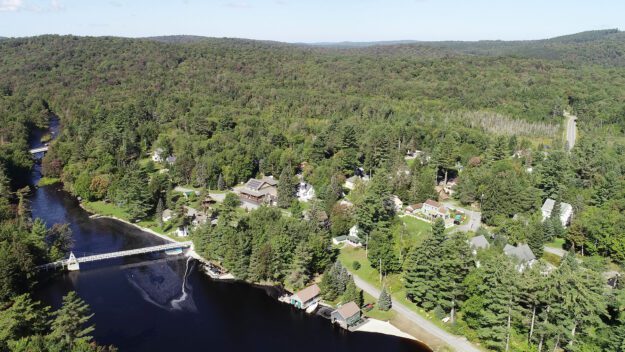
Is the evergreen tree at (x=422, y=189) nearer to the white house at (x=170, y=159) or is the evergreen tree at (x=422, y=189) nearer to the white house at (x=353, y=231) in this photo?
the white house at (x=353, y=231)

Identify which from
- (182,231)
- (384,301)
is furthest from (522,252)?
(182,231)

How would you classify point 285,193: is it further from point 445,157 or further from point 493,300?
point 493,300

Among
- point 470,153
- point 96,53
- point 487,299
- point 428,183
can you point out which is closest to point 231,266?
point 487,299

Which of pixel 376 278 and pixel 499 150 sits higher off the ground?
pixel 499 150

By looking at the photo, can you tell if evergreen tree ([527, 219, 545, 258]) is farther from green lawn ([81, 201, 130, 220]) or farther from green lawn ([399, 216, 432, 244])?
green lawn ([81, 201, 130, 220])

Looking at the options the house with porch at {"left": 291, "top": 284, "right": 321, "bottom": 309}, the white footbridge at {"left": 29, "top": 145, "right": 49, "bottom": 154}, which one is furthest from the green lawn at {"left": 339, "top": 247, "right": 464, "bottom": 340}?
the white footbridge at {"left": 29, "top": 145, "right": 49, "bottom": 154}

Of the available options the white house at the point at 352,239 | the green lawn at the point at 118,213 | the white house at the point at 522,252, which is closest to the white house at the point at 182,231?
the green lawn at the point at 118,213
